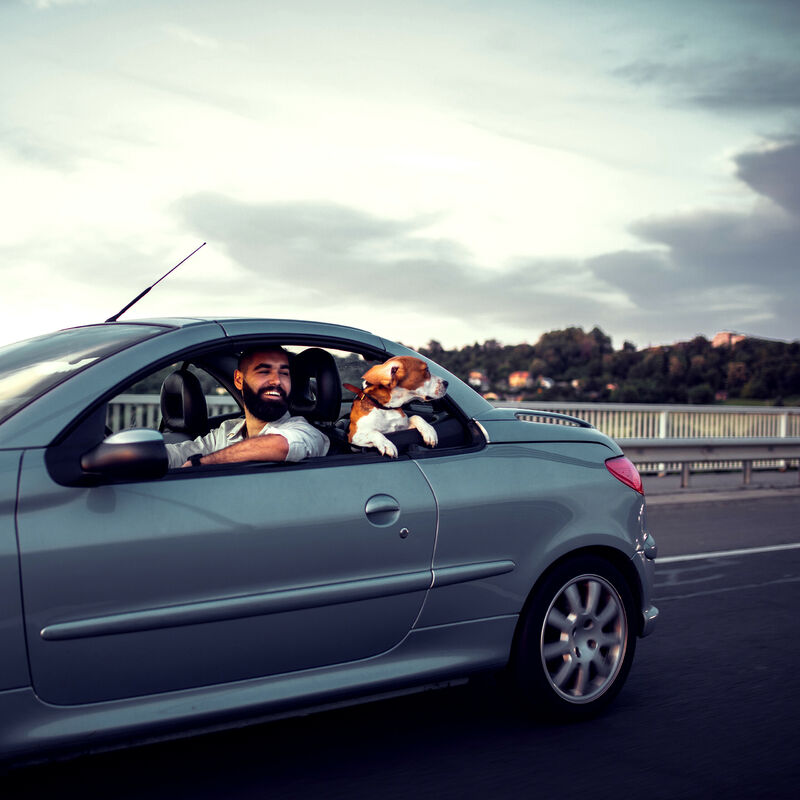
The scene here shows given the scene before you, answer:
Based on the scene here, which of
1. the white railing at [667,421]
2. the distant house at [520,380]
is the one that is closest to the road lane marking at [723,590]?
the white railing at [667,421]

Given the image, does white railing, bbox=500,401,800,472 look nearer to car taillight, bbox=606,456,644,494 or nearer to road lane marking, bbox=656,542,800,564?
road lane marking, bbox=656,542,800,564

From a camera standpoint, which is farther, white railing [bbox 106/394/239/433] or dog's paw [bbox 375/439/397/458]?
white railing [bbox 106/394/239/433]

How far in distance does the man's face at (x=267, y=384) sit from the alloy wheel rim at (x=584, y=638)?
143 cm

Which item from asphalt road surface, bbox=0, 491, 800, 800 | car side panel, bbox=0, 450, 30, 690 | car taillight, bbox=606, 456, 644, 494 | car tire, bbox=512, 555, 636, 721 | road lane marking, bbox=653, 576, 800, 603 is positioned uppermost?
car taillight, bbox=606, 456, 644, 494

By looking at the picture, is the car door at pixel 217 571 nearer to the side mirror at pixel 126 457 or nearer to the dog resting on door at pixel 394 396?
the side mirror at pixel 126 457

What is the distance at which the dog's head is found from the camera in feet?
14.4

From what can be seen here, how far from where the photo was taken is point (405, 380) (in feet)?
14.4

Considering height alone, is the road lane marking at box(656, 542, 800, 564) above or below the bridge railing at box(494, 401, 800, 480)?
below

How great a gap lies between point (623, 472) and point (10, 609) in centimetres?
285

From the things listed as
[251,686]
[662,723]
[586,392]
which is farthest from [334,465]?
[586,392]

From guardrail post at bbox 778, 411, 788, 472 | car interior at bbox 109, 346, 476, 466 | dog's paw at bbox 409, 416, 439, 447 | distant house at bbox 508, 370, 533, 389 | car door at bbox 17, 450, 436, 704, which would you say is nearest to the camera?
car door at bbox 17, 450, 436, 704

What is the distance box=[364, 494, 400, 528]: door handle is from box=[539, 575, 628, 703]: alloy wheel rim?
938mm

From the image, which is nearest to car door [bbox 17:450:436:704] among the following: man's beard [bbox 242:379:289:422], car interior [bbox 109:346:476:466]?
car interior [bbox 109:346:476:466]

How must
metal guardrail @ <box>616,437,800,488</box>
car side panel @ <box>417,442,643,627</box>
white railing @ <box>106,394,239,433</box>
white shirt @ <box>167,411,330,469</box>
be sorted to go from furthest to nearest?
1. metal guardrail @ <box>616,437,800,488</box>
2. white railing @ <box>106,394,239,433</box>
3. car side panel @ <box>417,442,643,627</box>
4. white shirt @ <box>167,411,330,469</box>
